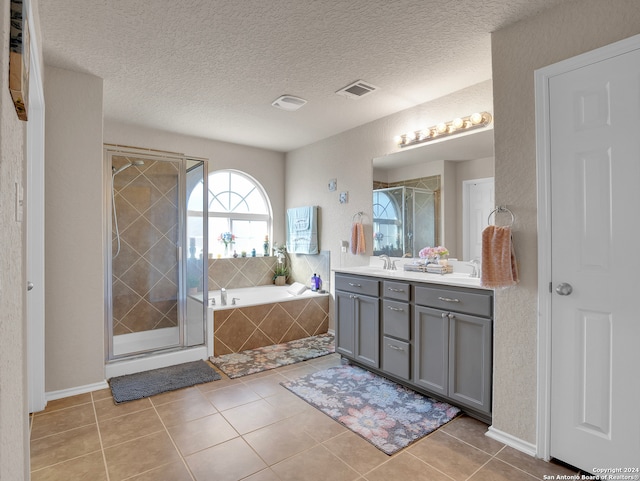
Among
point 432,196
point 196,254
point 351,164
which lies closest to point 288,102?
point 351,164

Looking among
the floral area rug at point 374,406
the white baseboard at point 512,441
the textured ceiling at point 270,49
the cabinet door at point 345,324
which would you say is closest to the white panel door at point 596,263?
the white baseboard at point 512,441

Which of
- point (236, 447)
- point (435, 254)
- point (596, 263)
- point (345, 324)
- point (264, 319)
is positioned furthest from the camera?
point (264, 319)

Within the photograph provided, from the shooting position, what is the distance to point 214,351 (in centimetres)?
353

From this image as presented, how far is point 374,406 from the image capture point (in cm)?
250

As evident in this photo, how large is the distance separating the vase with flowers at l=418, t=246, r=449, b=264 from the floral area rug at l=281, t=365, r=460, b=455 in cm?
106

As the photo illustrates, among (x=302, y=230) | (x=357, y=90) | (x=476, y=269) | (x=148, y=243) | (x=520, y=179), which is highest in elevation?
(x=357, y=90)

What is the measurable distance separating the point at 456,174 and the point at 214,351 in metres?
2.76

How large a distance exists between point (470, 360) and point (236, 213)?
3549 millimetres

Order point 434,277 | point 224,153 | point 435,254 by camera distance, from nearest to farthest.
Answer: point 434,277 → point 435,254 → point 224,153

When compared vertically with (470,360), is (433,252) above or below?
above

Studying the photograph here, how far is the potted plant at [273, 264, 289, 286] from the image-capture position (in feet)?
16.4

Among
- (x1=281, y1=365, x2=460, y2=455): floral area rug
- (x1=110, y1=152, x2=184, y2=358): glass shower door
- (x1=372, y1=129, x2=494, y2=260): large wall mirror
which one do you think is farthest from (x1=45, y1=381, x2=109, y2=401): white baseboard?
(x1=372, y1=129, x2=494, y2=260): large wall mirror

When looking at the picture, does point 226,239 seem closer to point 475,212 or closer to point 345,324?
point 345,324

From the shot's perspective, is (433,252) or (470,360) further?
(433,252)
